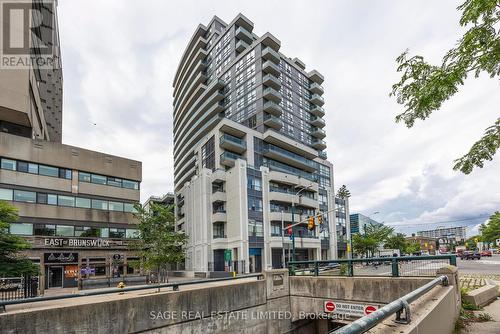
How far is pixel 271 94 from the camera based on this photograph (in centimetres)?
6056

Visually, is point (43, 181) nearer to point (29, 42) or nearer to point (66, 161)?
point (66, 161)

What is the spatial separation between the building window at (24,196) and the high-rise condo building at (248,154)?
24.9 m

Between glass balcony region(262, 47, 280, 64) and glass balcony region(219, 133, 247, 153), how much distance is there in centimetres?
1808

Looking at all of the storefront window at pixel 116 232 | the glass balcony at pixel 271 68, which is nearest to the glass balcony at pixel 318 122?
the glass balcony at pixel 271 68

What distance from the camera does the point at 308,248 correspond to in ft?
188

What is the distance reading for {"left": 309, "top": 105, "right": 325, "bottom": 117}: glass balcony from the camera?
248 feet

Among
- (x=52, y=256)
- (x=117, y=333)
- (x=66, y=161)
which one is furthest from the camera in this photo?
(x=66, y=161)

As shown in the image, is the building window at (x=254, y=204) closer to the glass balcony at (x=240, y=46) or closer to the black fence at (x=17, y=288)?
the black fence at (x=17, y=288)

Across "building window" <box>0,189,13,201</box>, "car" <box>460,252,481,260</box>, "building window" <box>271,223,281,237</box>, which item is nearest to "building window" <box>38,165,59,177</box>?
"building window" <box>0,189,13,201</box>

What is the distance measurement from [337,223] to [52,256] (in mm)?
56303

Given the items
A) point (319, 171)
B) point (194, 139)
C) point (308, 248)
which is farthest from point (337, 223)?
point (194, 139)

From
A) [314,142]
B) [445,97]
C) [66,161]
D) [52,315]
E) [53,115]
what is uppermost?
[53,115]

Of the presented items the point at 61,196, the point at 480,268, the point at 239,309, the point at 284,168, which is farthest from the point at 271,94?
the point at 239,309

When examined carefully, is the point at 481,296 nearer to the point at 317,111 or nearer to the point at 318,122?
the point at 318,122
